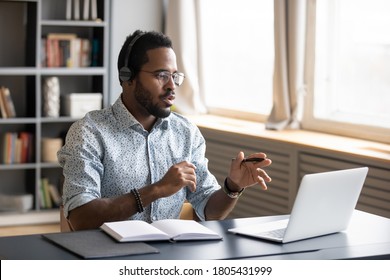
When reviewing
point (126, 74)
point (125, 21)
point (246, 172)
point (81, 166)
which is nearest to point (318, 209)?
point (246, 172)

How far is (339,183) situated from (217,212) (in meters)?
0.66

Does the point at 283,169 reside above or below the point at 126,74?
below

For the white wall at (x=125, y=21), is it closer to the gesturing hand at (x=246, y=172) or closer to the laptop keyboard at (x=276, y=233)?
the gesturing hand at (x=246, y=172)

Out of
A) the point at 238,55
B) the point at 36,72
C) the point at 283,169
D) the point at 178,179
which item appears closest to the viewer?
the point at 178,179

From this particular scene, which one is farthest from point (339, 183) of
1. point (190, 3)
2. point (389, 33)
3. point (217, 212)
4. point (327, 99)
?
point (190, 3)

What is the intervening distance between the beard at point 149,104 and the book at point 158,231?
574mm

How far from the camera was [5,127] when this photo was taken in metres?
5.88

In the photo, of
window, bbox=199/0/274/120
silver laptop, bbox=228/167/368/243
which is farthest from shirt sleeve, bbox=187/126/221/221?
window, bbox=199/0/274/120

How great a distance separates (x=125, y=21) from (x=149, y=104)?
315 centimetres

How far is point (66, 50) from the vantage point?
5758 mm

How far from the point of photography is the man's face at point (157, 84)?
3.01 m

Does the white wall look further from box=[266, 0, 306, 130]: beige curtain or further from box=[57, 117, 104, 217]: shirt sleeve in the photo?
box=[57, 117, 104, 217]: shirt sleeve

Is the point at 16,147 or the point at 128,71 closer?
the point at 128,71

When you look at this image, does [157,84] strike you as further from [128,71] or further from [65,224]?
[65,224]
